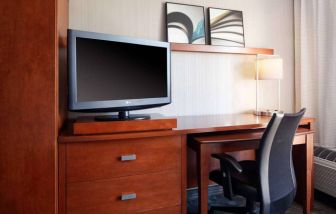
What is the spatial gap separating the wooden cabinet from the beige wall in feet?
2.40

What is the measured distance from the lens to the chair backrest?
4.36 feet

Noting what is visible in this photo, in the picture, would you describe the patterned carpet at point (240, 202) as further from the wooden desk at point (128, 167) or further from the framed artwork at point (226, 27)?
the framed artwork at point (226, 27)

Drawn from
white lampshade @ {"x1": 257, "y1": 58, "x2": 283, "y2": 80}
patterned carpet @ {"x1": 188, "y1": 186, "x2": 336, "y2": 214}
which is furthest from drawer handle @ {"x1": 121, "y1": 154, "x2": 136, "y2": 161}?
white lampshade @ {"x1": 257, "y1": 58, "x2": 283, "y2": 80}

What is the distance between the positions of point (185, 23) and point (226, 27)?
0.42 metres

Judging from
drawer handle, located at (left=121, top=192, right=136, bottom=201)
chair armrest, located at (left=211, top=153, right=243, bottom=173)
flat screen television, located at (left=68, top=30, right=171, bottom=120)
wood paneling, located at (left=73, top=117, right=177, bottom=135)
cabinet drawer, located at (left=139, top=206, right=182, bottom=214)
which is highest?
flat screen television, located at (left=68, top=30, right=171, bottom=120)

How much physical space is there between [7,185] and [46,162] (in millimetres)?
187

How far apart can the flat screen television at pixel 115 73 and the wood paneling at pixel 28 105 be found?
6.7 inches

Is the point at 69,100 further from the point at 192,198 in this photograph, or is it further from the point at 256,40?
the point at 256,40

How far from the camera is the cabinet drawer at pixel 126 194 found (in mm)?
1239

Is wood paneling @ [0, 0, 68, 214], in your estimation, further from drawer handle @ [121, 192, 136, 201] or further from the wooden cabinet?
drawer handle @ [121, 192, 136, 201]

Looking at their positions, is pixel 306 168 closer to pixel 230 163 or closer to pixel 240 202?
pixel 240 202

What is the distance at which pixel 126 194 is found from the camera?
133 cm

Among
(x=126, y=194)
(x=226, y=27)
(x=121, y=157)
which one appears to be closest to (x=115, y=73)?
(x=121, y=157)

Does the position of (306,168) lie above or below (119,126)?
below
